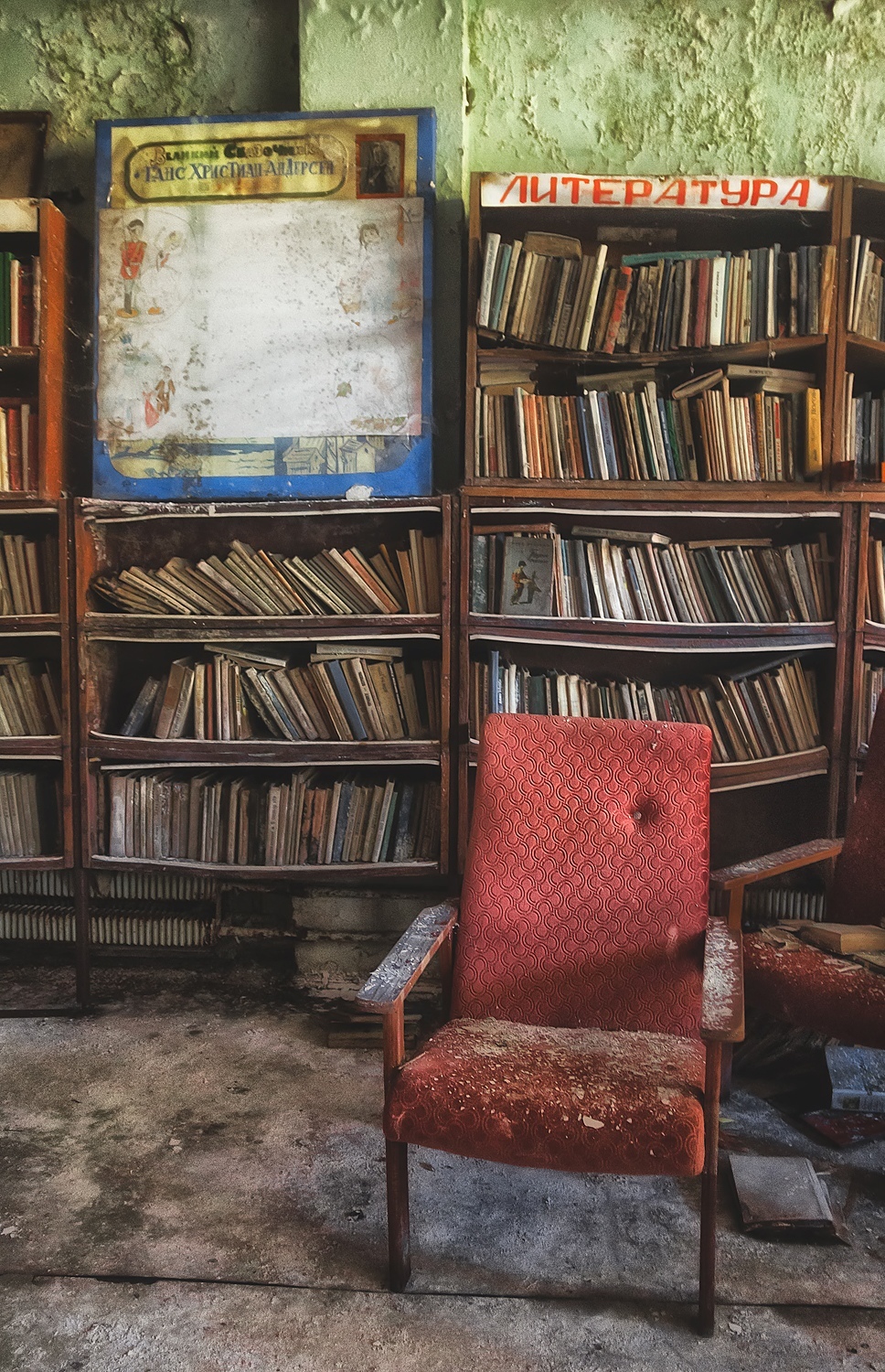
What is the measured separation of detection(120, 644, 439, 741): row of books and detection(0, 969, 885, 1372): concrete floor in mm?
1073

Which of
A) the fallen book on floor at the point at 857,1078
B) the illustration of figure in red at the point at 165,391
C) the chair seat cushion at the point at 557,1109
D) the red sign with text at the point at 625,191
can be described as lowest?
the fallen book on floor at the point at 857,1078

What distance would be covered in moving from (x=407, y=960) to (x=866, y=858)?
1.46 meters

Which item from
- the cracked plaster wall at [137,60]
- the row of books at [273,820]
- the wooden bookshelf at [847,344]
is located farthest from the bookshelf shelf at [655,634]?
the cracked plaster wall at [137,60]

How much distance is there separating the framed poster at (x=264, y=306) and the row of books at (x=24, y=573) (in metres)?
0.32

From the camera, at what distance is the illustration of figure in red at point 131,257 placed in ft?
10.2

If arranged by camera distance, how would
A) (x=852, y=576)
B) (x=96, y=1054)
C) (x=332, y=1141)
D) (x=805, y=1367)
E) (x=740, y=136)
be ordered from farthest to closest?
(x=740, y=136) < (x=852, y=576) < (x=96, y=1054) < (x=332, y=1141) < (x=805, y=1367)

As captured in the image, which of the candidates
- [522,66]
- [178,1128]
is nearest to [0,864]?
[178,1128]

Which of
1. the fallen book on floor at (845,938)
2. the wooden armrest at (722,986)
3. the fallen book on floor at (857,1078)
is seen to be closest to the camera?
the wooden armrest at (722,986)

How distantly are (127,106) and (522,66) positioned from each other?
1445mm

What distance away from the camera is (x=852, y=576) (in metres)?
2.97

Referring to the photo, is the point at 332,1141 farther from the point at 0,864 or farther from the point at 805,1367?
the point at 0,864

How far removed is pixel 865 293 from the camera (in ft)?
9.76

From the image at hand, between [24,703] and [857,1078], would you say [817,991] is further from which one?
[24,703]

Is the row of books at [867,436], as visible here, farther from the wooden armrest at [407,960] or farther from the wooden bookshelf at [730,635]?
the wooden armrest at [407,960]
